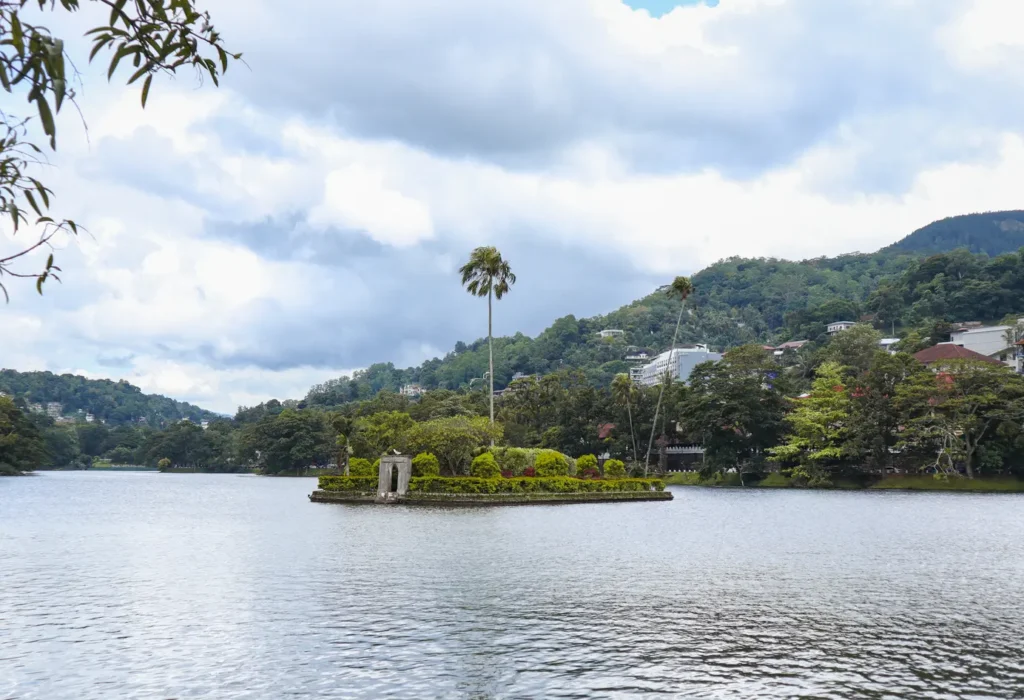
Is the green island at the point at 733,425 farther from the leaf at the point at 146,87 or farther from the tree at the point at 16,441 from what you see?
the leaf at the point at 146,87

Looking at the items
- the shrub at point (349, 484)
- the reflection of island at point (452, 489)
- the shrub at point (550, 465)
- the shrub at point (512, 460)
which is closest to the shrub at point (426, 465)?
the reflection of island at point (452, 489)

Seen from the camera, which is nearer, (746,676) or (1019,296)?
(746,676)

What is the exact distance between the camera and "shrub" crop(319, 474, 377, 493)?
58188 millimetres

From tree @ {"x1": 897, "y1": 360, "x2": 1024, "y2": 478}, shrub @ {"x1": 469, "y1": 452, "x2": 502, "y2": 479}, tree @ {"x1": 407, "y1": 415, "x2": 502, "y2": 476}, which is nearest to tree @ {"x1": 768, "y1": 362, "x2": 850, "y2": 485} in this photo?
tree @ {"x1": 897, "y1": 360, "x2": 1024, "y2": 478}

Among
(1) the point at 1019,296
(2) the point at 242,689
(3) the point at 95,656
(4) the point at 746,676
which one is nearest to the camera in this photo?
(2) the point at 242,689

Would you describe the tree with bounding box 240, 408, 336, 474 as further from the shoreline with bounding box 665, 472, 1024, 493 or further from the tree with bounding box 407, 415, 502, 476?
the tree with bounding box 407, 415, 502, 476

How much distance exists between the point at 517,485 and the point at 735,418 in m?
43.3

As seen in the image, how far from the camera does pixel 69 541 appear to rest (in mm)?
34094

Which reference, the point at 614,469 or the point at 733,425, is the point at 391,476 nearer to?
the point at 614,469

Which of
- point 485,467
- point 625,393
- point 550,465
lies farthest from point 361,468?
point 625,393

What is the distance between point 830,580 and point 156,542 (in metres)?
25.6

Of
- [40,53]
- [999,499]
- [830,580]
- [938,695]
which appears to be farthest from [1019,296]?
[40,53]

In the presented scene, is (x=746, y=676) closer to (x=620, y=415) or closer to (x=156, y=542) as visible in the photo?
(x=156, y=542)

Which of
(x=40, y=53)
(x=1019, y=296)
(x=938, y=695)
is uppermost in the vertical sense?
(x=1019, y=296)
